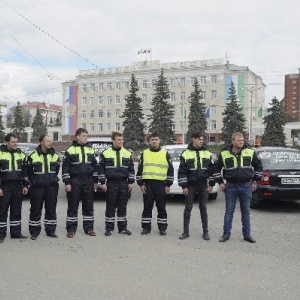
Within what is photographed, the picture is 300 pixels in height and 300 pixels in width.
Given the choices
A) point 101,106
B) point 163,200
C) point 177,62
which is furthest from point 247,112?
point 163,200

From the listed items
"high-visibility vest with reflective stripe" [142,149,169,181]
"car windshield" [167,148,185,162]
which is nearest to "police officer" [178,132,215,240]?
"high-visibility vest with reflective stripe" [142,149,169,181]

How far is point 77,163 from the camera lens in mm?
7789

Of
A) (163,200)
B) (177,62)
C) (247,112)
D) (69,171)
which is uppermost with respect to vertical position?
(177,62)

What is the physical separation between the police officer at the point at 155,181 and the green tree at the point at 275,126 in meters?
52.0

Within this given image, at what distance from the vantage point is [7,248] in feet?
22.1

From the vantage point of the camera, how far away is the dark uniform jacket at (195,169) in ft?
25.0

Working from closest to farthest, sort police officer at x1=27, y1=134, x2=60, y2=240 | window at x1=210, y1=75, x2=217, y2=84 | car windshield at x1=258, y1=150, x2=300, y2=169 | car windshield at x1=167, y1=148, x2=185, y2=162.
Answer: police officer at x1=27, y1=134, x2=60, y2=240
car windshield at x1=258, y1=150, x2=300, y2=169
car windshield at x1=167, y1=148, x2=185, y2=162
window at x1=210, y1=75, x2=217, y2=84

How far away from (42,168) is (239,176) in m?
3.51

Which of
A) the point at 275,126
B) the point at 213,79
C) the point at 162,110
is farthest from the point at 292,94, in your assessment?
the point at 275,126

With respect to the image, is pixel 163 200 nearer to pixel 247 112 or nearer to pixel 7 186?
pixel 7 186

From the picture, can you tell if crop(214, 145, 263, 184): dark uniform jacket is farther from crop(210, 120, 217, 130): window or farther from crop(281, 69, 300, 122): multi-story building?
crop(281, 69, 300, 122): multi-story building

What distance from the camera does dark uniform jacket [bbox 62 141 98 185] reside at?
7.79m

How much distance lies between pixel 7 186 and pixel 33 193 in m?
0.47

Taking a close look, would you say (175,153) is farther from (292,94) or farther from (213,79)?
(292,94)
